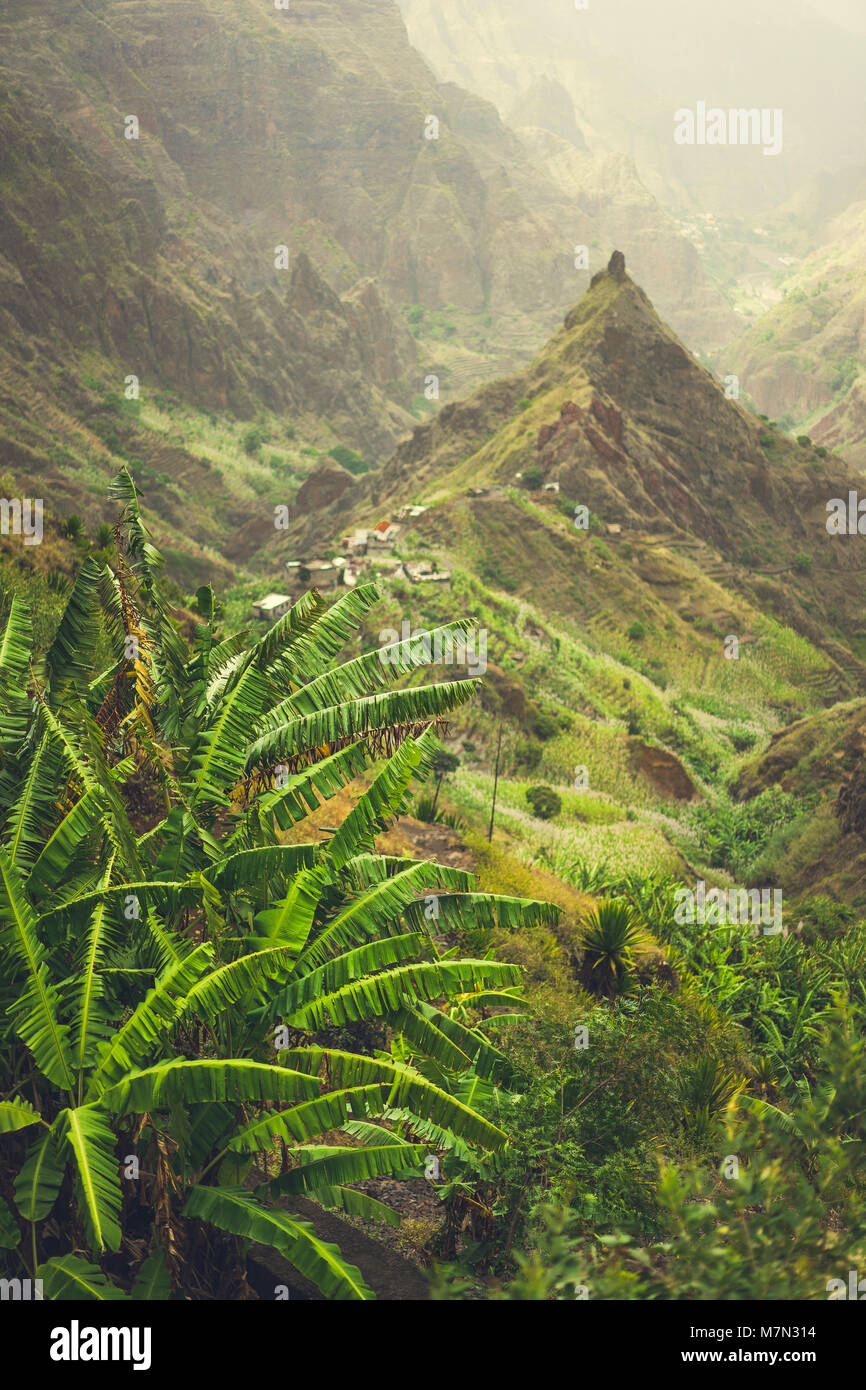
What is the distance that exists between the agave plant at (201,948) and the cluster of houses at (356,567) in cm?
3611

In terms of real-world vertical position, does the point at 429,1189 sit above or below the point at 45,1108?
below

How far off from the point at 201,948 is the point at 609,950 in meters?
10.5

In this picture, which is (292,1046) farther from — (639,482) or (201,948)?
(639,482)

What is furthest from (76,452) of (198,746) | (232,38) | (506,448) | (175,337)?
(232,38)

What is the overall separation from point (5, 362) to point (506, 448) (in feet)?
150

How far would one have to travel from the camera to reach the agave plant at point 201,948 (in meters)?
7.91

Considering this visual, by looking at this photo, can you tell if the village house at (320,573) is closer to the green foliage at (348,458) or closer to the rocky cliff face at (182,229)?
the rocky cliff face at (182,229)

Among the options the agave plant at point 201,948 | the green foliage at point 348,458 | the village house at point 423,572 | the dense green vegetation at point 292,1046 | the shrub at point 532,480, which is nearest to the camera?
the dense green vegetation at point 292,1046

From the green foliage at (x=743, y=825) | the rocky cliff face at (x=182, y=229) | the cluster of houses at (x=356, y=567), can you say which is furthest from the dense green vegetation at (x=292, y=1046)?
the rocky cliff face at (x=182, y=229)

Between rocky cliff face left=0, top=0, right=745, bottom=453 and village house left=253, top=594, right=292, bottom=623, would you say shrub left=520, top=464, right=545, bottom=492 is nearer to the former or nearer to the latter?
village house left=253, top=594, right=292, bottom=623

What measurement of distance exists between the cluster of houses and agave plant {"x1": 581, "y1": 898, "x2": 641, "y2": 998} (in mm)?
31400

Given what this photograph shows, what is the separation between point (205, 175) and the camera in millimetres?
183625
